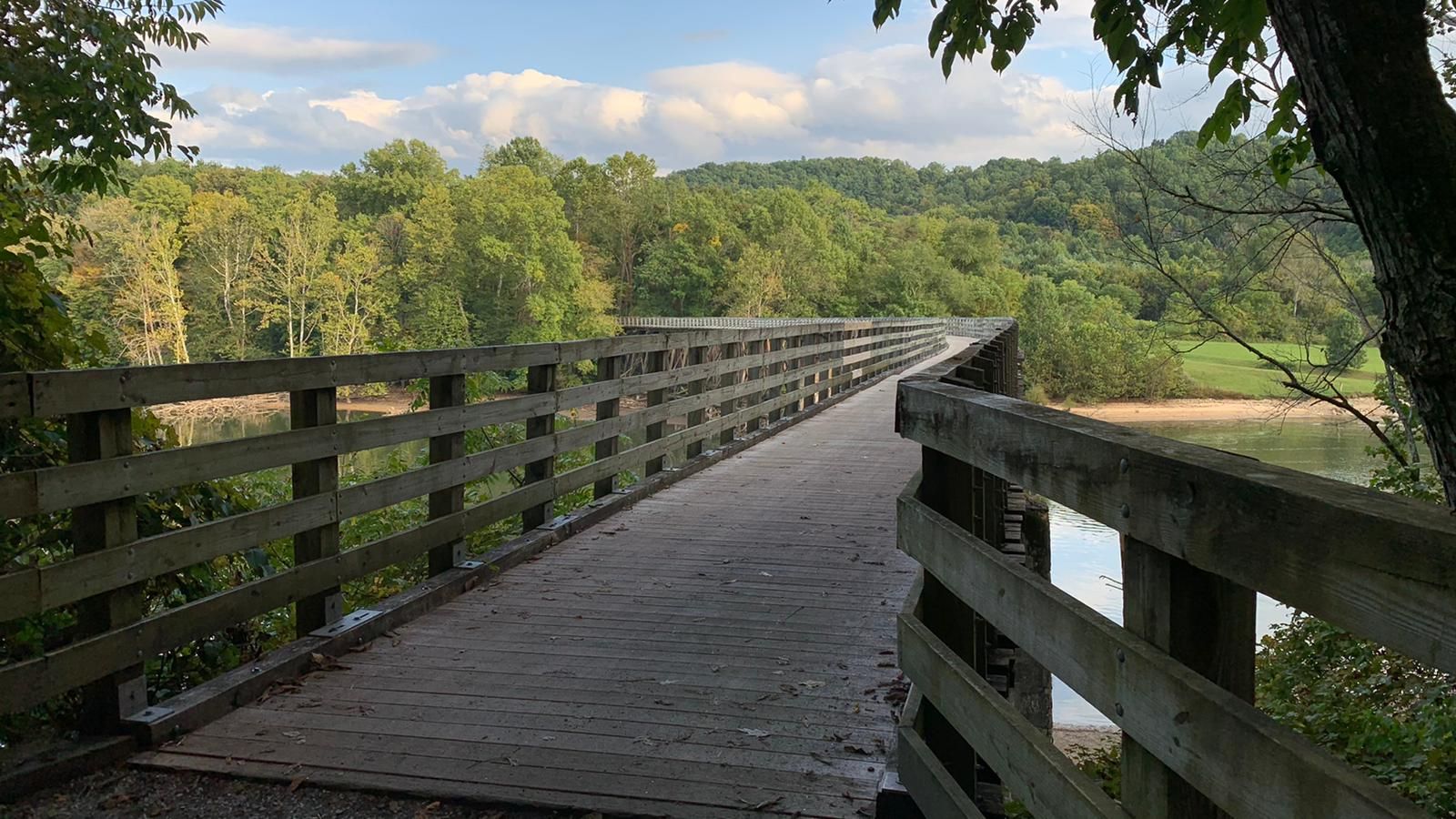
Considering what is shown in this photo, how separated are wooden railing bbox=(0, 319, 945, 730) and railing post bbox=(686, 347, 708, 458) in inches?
80.2

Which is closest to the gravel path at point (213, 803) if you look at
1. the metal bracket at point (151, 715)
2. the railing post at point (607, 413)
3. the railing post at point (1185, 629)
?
the metal bracket at point (151, 715)

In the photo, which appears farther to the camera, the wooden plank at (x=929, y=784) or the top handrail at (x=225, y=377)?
the top handrail at (x=225, y=377)

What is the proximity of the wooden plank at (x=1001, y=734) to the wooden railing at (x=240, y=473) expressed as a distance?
240cm

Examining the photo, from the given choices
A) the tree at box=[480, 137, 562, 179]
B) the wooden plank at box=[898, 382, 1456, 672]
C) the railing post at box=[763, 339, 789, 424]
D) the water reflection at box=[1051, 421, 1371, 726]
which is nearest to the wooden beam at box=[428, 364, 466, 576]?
the water reflection at box=[1051, 421, 1371, 726]

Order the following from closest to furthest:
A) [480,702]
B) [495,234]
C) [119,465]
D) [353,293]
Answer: [119,465] → [480,702] → [353,293] → [495,234]

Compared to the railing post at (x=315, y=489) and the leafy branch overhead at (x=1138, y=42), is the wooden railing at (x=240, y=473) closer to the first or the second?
the railing post at (x=315, y=489)

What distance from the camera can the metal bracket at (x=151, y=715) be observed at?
3334 millimetres

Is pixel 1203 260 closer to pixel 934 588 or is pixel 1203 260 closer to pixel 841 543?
pixel 841 543

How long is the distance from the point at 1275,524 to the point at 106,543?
3.25 meters

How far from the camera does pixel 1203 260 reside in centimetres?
1034

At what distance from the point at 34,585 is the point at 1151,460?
116 inches

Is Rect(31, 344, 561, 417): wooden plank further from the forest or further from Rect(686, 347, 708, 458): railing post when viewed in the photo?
Rect(686, 347, 708, 458): railing post

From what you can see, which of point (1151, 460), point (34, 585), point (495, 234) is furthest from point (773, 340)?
point (495, 234)

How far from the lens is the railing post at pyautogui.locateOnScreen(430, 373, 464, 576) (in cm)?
520
